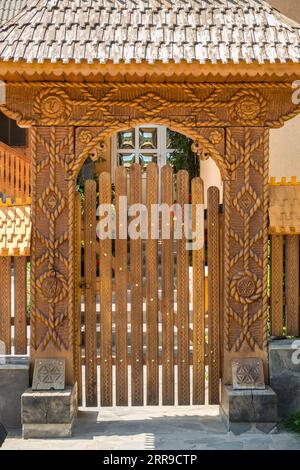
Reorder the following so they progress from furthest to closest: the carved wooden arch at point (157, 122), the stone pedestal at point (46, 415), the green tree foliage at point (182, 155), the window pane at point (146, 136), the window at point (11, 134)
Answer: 1. the window at point (11, 134)
2. the window pane at point (146, 136)
3. the green tree foliage at point (182, 155)
4. the carved wooden arch at point (157, 122)
5. the stone pedestal at point (46, 415)

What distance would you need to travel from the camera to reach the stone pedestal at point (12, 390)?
552 centimetres

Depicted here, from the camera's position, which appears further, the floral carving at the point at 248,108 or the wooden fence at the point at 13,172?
the wooden fence at the point at 13,172

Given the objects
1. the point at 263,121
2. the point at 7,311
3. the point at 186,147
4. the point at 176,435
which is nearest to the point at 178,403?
the point at 176,435

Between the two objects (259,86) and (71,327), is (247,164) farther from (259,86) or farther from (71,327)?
(71,327)

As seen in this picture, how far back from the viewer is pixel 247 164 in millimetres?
5629

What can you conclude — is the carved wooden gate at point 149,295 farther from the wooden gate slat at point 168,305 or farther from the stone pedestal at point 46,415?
the stone pedestal at point 46,415

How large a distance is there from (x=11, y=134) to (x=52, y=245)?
386 inches

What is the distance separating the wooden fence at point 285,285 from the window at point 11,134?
396 inches

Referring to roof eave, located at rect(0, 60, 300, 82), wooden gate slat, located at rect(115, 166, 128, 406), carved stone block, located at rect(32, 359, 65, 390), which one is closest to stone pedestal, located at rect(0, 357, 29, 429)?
carved stone block, located at rect(32, 359, 65, 390)

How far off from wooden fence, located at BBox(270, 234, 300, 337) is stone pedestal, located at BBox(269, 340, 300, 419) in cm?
17

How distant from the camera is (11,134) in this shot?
14.9 metres

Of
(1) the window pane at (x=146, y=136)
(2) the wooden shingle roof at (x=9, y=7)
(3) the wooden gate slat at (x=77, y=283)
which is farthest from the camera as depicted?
(2) the wooden shingle roof at (x=9, y=7)

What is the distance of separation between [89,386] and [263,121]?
2701 mm

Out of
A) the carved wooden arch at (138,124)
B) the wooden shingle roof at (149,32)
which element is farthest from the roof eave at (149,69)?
the carved wooden arch at (138,124)
